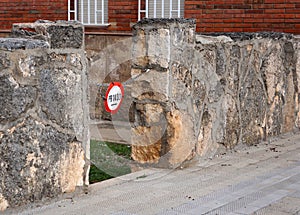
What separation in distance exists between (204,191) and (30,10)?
309 inches

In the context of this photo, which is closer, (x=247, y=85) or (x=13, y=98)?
(x=13, y=98)

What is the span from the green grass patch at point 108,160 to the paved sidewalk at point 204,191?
385mm

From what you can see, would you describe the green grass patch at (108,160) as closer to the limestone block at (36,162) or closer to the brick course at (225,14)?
the limestone block at (36,162)

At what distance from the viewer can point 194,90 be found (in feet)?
21.0

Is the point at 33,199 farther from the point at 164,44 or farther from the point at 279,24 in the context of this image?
the point at 279,24

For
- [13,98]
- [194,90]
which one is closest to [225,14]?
[194,90]

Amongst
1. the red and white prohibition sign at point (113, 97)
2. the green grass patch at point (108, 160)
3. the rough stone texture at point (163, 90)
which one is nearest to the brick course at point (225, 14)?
the green grass patch at point (108, 160)

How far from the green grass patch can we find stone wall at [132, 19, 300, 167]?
0.28 m

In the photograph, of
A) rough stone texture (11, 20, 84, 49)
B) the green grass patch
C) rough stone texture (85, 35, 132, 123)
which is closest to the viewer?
rough stone texture (11, 20, 84, 49)

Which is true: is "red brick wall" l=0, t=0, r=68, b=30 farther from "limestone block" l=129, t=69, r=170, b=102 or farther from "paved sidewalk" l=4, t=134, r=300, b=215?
"paved sidewalk" l=4, t=134, r=300, b=215

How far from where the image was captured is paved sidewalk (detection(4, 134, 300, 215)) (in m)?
4.69

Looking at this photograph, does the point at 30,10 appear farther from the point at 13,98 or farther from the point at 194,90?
the point at 13,98

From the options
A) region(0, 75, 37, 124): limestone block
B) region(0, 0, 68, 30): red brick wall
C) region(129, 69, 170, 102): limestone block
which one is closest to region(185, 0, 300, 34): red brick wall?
region(0, 0, 68, 30): red brick wall

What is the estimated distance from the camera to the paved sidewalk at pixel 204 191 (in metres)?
4.69
